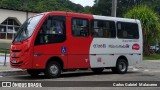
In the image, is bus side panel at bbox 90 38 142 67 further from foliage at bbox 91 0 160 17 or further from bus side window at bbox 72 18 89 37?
foliage at bbox 91 0 160 17

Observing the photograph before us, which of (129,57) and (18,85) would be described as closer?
(18,85)

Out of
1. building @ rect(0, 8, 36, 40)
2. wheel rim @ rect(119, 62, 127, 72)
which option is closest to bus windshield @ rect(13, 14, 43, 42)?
wheel rim @ rect(119, 62, 127, 72)

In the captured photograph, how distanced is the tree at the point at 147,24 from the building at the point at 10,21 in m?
13.2

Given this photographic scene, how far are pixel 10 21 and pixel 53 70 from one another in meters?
31.2

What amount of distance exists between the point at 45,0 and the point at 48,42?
6745 centimetres

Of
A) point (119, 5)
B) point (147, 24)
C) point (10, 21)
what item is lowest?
point (147, 24)

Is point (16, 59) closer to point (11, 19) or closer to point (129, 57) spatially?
point (129, 57)

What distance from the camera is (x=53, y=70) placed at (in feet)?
61.5

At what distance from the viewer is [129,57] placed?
75.9ft

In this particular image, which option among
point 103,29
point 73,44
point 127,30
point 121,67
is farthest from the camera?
point 127,30

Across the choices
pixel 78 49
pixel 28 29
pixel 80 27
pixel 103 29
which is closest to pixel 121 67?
pixel 103 29

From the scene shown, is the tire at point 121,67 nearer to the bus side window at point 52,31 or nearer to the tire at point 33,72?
the bus side window at point 52,31

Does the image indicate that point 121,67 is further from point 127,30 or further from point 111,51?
point 127,30

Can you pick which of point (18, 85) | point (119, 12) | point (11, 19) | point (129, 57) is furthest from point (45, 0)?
point (18, 85)
